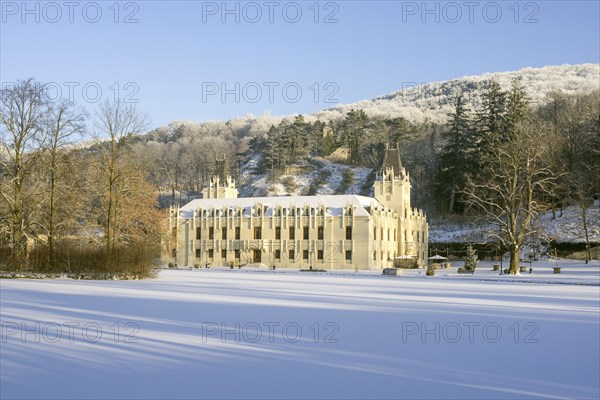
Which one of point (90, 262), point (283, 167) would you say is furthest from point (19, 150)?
point (283, 167)

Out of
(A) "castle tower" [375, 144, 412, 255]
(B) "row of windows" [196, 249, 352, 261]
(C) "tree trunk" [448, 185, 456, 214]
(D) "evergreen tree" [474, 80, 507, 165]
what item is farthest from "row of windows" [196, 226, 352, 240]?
(D) "evergreen tree" [474, 80, 507, 165]

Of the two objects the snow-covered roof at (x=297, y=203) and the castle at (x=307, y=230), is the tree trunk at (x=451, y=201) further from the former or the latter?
the snow-covered roof at (x=297, y=203)

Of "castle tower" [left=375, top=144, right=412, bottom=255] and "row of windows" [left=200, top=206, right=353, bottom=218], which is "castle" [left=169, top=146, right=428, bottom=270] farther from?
"row of windows" [left=200, top=206, right=353, bottom=218]

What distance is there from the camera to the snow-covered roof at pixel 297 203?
66.1 metres

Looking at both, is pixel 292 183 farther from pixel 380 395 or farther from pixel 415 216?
pixel 380 395

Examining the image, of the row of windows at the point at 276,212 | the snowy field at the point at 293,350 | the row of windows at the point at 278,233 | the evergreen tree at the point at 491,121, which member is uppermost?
the evergreen tree at the point at 491,121

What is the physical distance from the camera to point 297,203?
69.1 metres

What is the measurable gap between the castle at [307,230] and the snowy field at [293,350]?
4422cm

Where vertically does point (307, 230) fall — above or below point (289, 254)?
above

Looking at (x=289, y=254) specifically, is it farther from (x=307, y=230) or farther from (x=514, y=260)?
(x=514, y=260)

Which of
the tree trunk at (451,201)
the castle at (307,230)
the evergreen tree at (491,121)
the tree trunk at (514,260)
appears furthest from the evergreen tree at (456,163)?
the tree trunk at (514,260)

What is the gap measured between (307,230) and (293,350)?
5536cm

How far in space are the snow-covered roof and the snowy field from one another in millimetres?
45668

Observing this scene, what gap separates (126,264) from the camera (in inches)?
1403
